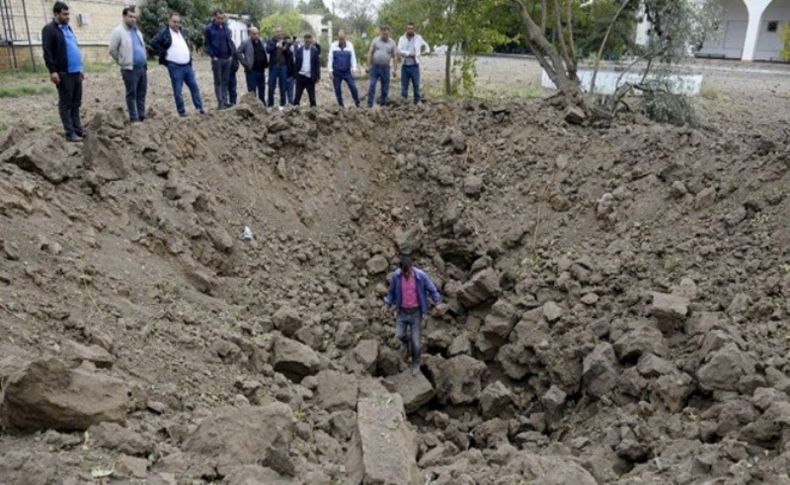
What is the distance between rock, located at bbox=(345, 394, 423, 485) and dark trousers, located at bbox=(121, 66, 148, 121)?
18.5 feet

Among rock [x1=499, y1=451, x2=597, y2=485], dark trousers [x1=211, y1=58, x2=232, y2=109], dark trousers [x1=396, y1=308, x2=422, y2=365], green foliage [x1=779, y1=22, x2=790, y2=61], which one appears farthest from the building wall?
rock [x1=499, y1=451, x2=597, y2=485]

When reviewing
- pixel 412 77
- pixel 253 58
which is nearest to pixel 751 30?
pixel 412 77

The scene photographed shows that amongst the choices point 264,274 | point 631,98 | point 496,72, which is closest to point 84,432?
point 264,274

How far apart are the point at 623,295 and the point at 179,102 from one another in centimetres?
659

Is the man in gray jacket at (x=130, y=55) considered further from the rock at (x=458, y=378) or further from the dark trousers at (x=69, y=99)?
the rock at (x=458, y=378)

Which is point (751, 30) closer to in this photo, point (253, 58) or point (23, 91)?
point (253, 58)

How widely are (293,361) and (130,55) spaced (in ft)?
15.7

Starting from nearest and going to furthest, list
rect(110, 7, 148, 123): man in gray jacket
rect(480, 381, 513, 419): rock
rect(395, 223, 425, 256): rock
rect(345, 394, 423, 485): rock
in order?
1. rect(345, 394, 423, 485): rock
2. rect(480, 381, 513, 419): rock
3. rect(110, 7, 148, 123): man in gray jacket
4. rect(395, 223, 425, 256): rock

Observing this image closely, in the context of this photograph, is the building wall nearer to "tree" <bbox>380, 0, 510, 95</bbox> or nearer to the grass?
"tree" <bbox>380, 0, 510, 95</bbox>

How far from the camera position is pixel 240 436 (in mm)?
4156

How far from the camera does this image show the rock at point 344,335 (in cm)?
747

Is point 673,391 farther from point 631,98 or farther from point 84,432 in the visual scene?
point 631,98

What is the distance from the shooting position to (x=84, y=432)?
155 inches

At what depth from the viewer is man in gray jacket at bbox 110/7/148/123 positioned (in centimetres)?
827
